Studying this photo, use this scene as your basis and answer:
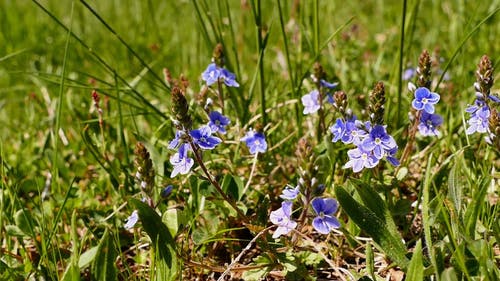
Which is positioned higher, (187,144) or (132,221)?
(187,144)

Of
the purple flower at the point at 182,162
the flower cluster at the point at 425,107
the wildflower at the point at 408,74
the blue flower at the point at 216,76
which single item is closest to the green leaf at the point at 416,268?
the flower cluster at the point at 425,107

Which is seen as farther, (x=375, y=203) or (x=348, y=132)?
(x=348, y=132)

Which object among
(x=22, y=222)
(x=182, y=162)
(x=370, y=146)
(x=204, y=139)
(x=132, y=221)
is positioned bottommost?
(x=22, y=222)

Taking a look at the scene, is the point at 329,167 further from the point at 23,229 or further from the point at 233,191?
the point at 23,229

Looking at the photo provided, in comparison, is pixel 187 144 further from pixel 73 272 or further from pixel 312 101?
pixel 312 101

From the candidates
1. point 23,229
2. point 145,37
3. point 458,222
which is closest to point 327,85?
point 458,222

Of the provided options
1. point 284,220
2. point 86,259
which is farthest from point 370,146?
point 86,259

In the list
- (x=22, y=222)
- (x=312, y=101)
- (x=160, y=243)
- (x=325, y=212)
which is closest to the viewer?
(x=325, y=212)

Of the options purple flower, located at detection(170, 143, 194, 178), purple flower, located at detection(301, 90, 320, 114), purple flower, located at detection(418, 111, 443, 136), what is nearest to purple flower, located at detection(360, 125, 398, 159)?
purple flower, located at detection(418, 111, 443, 136)
